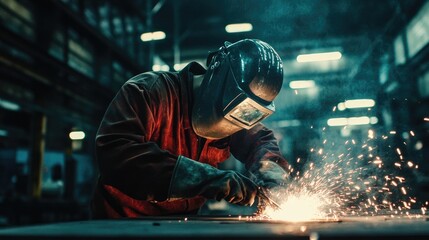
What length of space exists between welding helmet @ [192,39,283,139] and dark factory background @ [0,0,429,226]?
7.07 ft

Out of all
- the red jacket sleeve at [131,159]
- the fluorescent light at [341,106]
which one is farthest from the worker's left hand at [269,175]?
the fluorescent light at [341,106]

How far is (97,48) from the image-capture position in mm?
7770

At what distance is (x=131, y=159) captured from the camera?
1575 mm

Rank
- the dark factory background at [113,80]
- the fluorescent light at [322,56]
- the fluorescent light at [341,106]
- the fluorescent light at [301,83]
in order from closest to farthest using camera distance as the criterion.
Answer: the dark factory background at [113,80], the fluorescent light at [341,106], the fluorescent light at [322,56], the fluorescent light at [301,83]

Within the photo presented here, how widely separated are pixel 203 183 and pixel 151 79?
0.64 metres

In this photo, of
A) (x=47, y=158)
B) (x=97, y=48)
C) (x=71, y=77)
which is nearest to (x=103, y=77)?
(x=97, y=48)

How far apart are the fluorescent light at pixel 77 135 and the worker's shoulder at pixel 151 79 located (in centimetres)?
566

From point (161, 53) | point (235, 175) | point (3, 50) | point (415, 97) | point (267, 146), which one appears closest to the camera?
point (235, 175)

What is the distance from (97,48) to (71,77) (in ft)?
4.51

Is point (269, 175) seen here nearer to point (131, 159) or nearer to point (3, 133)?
point (131, 159)

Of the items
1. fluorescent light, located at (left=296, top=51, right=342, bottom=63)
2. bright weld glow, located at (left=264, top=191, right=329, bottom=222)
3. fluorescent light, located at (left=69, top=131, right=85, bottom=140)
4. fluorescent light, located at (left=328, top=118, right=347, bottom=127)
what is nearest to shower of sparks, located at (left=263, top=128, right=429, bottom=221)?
bright weld glow, located at (left=264, top=191, right=329, bottom=222)

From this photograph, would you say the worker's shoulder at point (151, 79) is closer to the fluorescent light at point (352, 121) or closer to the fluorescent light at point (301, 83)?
the fluorescent light at point (352, 121)

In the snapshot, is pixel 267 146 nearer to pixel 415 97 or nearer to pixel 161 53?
pixel 415 97

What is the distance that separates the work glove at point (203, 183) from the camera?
1.55m
